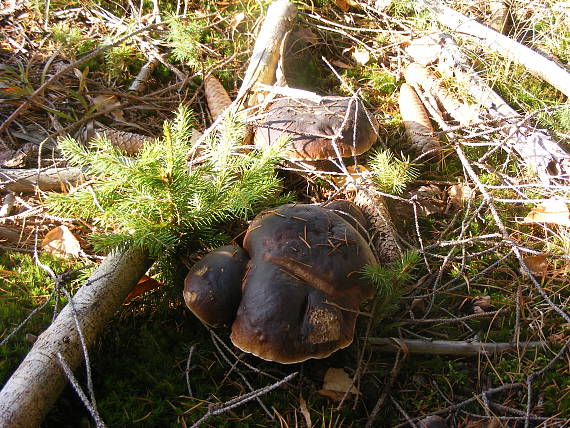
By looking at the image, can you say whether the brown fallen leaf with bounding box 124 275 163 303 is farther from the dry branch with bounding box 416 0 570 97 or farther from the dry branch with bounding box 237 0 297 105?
the dry branch with bounding box 416 0 570 97

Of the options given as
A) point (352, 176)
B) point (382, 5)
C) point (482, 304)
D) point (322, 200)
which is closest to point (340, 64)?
point (382, 5)

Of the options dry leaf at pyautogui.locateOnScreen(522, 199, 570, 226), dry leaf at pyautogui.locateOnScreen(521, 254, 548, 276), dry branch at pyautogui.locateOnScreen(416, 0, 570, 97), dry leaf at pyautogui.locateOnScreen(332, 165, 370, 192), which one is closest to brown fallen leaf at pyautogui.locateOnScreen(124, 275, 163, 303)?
dry leaf at pyautogui.locateOnScreen(332, 165, 370, 192)

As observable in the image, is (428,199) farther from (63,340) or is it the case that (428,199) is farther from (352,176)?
(63,340)

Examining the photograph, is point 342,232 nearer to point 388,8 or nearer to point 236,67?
point 236,67

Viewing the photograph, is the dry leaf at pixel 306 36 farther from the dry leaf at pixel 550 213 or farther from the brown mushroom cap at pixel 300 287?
the brown mushroom cap at pixel 300 287

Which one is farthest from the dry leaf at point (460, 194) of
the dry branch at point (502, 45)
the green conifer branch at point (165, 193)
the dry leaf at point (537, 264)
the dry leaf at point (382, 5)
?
the dry leaf at point (382, 5)

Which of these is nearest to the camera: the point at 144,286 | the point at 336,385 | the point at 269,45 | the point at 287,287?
the point at 287,287
